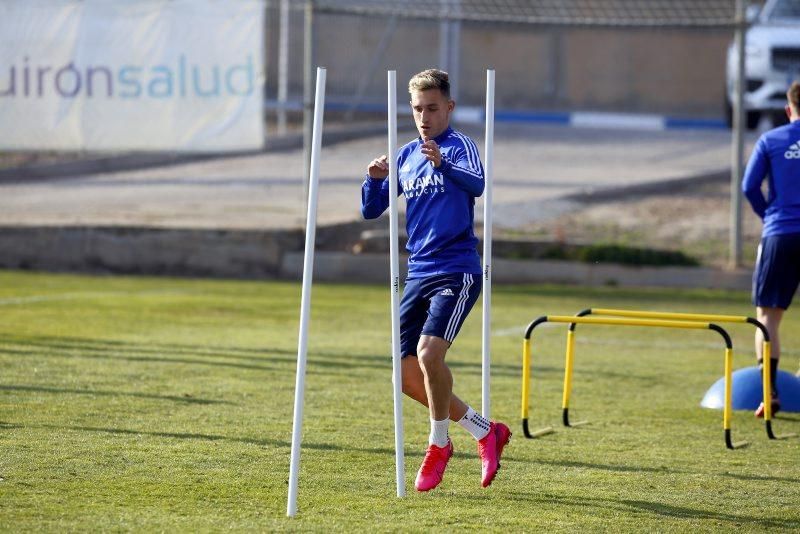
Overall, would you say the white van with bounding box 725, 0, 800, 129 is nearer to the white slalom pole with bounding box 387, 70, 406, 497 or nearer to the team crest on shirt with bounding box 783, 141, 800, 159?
the team crest on shirt with bounding box 783, 141, 800, 159

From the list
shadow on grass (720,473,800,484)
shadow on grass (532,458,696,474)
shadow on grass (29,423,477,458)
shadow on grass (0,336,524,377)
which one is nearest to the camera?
shadow on grass (720,473,800,484)

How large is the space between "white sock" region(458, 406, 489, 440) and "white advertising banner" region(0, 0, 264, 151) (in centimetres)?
1042

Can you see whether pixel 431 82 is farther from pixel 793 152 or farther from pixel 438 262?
pixel 793 152

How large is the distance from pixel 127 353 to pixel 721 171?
1381cm

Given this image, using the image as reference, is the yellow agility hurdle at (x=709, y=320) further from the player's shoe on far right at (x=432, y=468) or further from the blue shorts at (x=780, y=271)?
the player's shoe on far right at (x=432, y=468)

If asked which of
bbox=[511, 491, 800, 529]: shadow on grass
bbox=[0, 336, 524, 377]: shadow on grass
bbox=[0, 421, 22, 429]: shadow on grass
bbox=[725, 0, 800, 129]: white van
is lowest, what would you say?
bbox=[511, 491, 800, 529]: shadow on grass

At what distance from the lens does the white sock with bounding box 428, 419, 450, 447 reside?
6566 mm

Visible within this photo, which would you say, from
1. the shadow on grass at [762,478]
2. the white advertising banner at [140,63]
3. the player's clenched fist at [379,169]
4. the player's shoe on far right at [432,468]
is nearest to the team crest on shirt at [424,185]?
the player's clenched fist at [379,169]

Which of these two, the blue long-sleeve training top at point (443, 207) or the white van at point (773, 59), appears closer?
the blue long-sleeve training top at point (443, 207)

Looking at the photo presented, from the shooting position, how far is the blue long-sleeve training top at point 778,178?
9180 mm

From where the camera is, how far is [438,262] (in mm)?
6594

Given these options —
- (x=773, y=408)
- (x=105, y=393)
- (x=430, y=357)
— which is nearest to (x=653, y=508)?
(x=430, y=357)

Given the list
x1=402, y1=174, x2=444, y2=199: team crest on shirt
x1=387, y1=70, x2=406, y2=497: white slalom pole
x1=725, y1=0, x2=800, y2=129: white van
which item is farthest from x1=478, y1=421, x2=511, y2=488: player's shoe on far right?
x1=725, y1=0, x2=800, y2=129: white van

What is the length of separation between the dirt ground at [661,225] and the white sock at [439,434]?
37.2 feet
